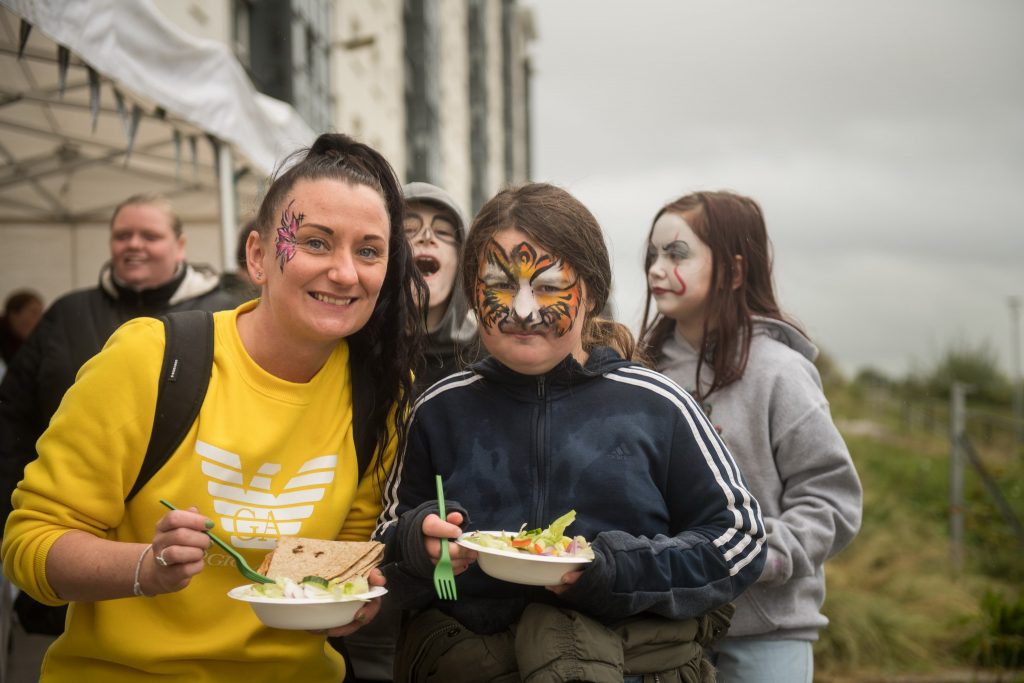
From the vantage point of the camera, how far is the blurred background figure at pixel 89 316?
3643mm

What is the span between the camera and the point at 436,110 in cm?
2569

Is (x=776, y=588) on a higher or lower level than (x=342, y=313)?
lower

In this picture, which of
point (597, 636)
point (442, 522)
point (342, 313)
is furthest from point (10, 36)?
point (597, 636)

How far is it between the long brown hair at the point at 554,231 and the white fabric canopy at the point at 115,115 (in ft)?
3.47

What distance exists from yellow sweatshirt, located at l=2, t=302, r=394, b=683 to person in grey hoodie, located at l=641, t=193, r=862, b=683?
1259mm

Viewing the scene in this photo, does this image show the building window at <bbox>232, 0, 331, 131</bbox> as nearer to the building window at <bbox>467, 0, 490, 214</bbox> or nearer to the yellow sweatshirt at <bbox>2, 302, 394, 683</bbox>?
the yellow sweatshirt at <bbox>2, 302, 394, 683</bbox>

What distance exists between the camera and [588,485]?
1998 mm

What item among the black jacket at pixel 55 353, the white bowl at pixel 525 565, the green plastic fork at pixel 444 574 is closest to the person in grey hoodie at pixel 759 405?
the white bowl at pixel 525 565

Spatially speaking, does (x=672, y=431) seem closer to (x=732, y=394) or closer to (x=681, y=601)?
(x=681, y=601)

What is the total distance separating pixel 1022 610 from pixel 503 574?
5.26 metres

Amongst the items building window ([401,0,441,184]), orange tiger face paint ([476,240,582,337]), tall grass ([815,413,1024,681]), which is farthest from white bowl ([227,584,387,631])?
building window ([401,0,441,184])

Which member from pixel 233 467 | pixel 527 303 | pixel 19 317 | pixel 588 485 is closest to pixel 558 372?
pixel 527 303

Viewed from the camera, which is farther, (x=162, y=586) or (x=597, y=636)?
(x=597, y=636)

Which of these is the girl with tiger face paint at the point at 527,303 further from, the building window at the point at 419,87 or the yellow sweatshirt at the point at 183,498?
the building window at the point at 419,87
